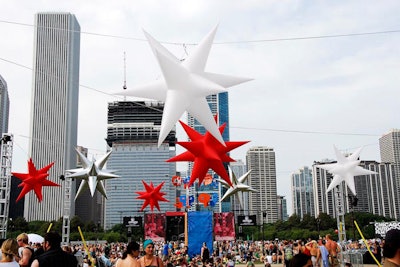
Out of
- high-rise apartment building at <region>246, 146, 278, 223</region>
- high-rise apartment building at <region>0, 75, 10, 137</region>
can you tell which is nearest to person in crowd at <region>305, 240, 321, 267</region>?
high-rise apartment building at <region>0, 75, 10, 137</region>

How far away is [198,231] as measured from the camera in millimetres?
24812

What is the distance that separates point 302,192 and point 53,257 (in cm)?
14204

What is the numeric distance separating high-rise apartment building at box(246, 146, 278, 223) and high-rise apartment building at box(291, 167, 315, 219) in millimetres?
7093

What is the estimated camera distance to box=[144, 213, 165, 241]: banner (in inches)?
1432

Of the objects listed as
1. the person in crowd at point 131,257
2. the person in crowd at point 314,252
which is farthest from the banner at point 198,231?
the person in crowd at point 131,257

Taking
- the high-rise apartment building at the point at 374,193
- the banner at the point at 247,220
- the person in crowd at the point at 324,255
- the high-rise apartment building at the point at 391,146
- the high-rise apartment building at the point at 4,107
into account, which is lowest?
the person in crowd at the point at 324,255

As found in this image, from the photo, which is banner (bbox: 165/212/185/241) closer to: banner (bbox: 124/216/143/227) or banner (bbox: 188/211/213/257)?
banner (bbox: 124/216/143/227)

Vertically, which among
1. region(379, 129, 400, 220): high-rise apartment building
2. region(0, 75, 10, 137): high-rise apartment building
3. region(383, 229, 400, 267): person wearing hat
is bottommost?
region(383, 229, 400, 267): person wearing hat

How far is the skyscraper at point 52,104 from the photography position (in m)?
130

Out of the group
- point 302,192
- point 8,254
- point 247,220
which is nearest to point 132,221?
point 247,220

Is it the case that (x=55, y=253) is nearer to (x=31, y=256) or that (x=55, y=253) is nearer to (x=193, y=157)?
(x=31, y=256)

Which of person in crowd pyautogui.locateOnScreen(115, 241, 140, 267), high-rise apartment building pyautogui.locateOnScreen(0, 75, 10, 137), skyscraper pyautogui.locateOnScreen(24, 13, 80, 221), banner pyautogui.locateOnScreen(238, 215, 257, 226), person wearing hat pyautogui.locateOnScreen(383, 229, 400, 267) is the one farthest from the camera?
skyscraper pyautogui.locateOnScreen(24, 13, 80, 221)

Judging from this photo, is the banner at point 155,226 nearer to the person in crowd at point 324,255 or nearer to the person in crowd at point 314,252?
the person in crowd at point 314,252

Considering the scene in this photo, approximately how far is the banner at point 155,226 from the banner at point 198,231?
11690 millimetres
